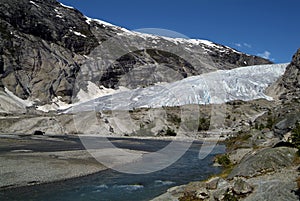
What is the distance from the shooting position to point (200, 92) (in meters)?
126

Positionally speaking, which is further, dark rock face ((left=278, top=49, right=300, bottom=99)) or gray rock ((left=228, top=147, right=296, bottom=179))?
dark rock face ((left=278, top=49, right=300, bottom=99))

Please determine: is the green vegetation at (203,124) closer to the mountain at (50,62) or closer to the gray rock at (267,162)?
the mountain at (50,62)

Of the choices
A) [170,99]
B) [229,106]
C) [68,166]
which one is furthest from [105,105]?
[68,166]

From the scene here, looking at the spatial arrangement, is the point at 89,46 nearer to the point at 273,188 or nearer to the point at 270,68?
the point at 270,68

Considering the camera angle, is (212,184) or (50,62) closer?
(212,184)

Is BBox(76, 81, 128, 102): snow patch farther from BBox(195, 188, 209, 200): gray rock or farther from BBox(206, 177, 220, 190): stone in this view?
BBox(195, 188, 209, 200): gray rock

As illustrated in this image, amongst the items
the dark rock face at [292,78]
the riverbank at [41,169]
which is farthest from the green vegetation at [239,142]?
the dark rock face at [292,78]

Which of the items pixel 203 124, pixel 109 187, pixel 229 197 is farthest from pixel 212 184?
pixel 203 124

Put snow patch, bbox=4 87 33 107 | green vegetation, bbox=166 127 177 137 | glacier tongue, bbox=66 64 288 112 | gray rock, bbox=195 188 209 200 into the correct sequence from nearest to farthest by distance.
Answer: gray rock, bbox=195 188 209 200 → green vegetation, bbox=166 127 177 137 → snow patch, bbox=4 87 33 107 → glacier tongue, bbox=66 64 288 112

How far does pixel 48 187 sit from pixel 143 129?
6703 cm

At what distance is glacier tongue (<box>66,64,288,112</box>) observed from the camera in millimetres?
122312

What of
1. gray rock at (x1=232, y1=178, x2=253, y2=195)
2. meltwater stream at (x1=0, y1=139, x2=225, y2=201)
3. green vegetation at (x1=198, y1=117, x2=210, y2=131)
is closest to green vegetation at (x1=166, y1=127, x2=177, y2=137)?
green vegetation at (x1=198, y1=117, x2=210, y2=131)

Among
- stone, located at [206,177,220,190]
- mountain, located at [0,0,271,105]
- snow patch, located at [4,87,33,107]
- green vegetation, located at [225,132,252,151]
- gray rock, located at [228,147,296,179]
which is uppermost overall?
mountain, located at [0,0,271,105]

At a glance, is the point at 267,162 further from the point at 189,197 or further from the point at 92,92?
the point at 92,92
